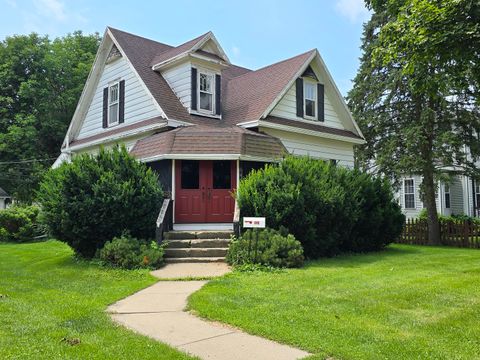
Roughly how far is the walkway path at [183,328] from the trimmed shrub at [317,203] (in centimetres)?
400

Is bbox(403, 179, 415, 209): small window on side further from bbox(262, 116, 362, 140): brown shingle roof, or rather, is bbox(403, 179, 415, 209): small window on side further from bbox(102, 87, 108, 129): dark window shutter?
bbox(102, 87, 108, 129): dark window shutter

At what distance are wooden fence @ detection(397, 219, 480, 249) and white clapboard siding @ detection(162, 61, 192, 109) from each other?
1136 centimetres

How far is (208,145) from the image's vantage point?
14781mm

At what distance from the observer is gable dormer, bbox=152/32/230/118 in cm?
1747

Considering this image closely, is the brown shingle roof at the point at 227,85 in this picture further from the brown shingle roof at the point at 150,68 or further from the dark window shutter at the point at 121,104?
the dark window shutter at the point at 121,104

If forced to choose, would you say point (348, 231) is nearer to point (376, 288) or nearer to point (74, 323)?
point (376, 288)

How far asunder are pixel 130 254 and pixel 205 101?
8.46 m

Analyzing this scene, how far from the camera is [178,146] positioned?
14.6m

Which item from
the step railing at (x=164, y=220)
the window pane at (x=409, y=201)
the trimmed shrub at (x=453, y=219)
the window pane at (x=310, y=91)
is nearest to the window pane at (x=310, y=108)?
the window pane at (x=310, y=91)

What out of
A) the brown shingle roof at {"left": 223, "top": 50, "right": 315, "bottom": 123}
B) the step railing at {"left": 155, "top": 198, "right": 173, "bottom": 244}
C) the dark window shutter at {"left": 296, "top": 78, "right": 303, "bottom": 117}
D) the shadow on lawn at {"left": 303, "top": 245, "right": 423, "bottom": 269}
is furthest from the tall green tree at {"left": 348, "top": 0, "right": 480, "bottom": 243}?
the step railing at {"left": 155, "top": 198, "right": 173, "bottom": 244}

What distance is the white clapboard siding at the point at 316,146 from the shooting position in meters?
17.9

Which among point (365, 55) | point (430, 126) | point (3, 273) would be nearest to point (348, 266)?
point (3, 273)

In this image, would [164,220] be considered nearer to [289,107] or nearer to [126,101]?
[126,101]

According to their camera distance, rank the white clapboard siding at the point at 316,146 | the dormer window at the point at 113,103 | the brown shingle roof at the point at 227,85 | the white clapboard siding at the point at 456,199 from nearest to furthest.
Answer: the brown shingle roof at the point at 227,85 < the white clapboard siding at the point at 316,146 < the dormer window at the point at 113,103 < the white clapboard siding at the point at 456,199
